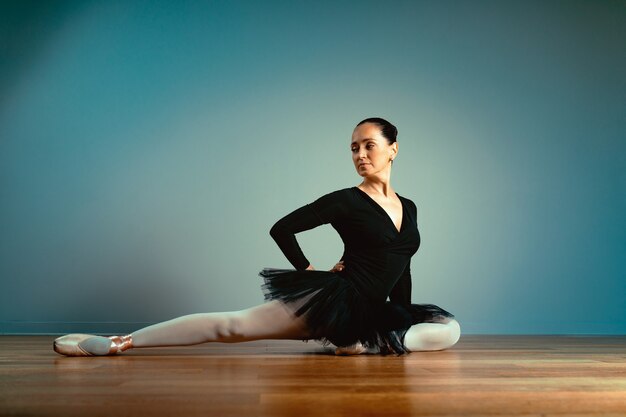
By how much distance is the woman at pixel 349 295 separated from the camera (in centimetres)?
237

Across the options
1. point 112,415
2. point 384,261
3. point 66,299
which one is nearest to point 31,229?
point 66,299

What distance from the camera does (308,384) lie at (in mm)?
1604

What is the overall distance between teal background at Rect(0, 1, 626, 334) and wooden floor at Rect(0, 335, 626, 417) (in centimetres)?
144

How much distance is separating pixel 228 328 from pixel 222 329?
0.9 inches

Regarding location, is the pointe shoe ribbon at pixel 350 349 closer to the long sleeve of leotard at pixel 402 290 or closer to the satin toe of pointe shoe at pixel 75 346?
the long sleeve of leotard at pixel 402 290

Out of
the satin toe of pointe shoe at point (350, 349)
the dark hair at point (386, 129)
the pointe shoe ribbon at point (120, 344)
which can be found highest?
the dark hair at point (386, 129)

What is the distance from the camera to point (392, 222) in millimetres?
2627

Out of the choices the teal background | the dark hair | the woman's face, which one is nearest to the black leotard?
the woman's face

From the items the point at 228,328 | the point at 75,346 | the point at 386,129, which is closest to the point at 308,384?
the point at 228,328

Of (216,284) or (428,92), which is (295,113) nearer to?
(428,92)

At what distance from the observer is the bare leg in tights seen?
235 cm

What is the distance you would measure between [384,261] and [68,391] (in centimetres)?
143

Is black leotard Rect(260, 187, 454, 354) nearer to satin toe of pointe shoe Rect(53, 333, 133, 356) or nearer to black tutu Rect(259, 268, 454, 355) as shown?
black tutu Rect(259, 268, 454, 355)

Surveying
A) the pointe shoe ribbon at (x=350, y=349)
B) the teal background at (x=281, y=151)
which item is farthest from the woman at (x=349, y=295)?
the teal background at (x=281, y=151)
